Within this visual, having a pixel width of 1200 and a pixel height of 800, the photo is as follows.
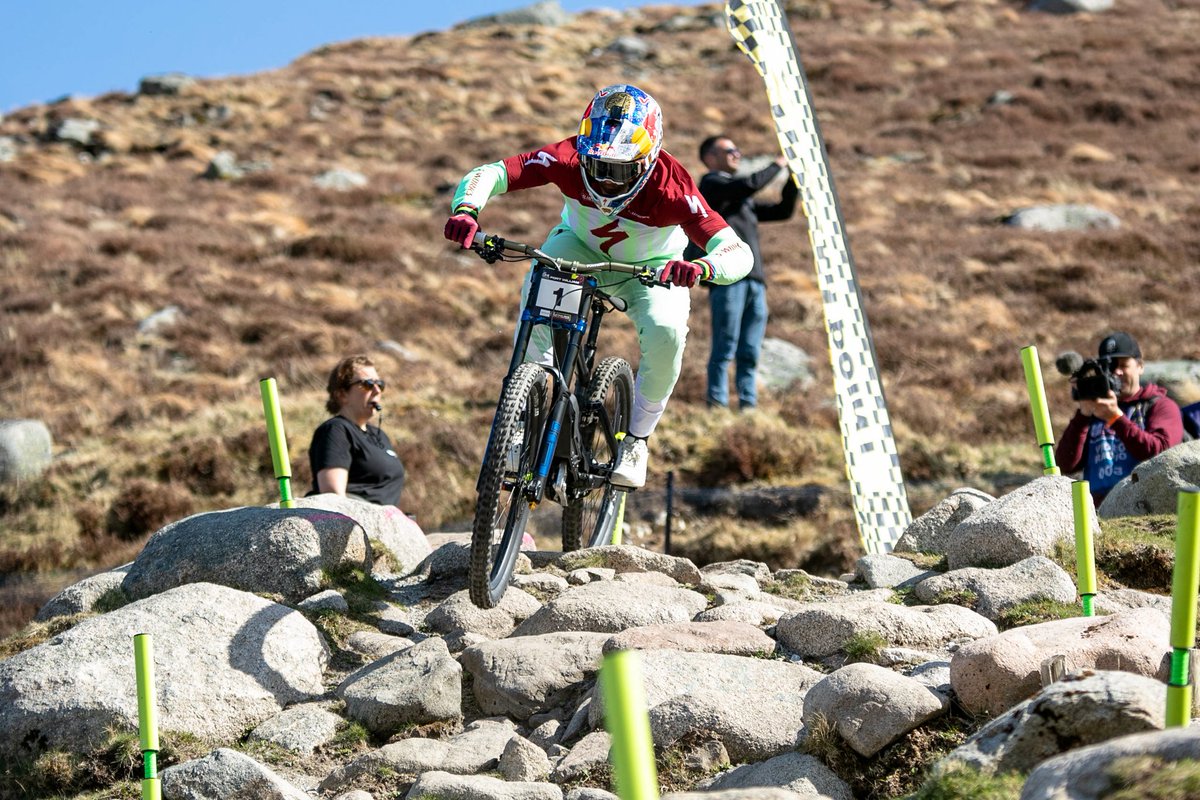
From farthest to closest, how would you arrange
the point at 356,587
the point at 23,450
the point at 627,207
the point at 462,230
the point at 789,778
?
A: the point at 23,450
the point at 356,587
the point at 627,207
the point at 462,230
the point at 789,778

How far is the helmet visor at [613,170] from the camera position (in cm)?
643

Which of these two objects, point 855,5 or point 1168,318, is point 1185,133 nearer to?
point 1168,318

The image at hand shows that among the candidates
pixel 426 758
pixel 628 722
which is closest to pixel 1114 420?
pixel 426 758

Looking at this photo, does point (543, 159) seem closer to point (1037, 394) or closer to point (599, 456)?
point (599, 456)

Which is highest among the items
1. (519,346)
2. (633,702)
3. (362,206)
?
(362,206)

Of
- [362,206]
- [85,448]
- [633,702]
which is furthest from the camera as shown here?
[362,206]

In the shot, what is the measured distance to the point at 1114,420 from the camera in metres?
8.30

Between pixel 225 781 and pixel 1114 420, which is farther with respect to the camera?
pixel 1114 420

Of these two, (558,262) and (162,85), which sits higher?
(162,85)

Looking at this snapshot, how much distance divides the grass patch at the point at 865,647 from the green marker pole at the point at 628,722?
3229 millimetres

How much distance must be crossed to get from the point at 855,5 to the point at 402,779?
50.4 metres

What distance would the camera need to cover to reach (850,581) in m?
7.34

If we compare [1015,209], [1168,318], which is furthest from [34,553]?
[1015,209]

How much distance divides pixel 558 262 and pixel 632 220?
77 centimetres
